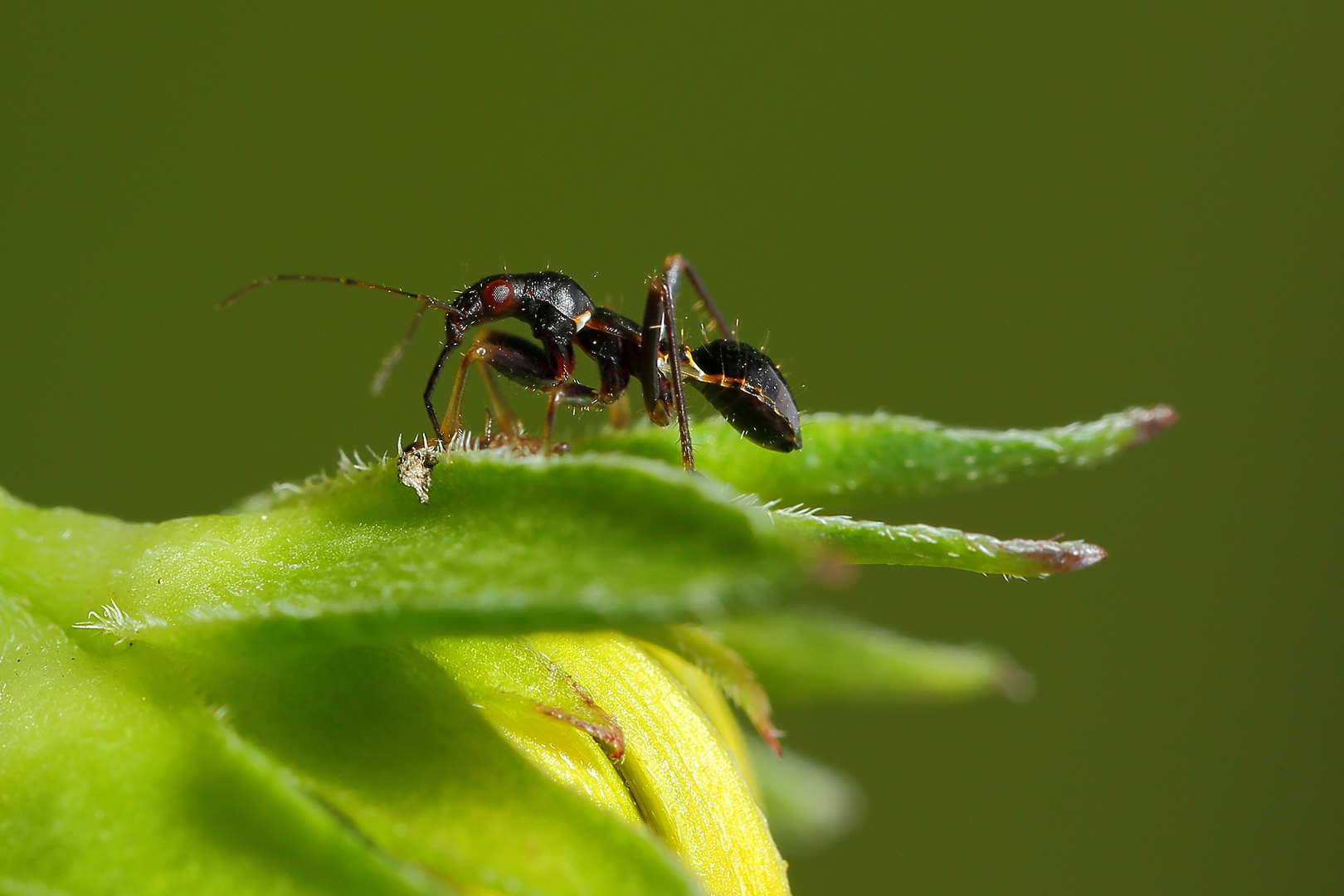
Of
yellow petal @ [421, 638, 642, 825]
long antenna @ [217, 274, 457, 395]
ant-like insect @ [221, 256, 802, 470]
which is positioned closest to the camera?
yellow petal @ [421, 638, 642, 825]

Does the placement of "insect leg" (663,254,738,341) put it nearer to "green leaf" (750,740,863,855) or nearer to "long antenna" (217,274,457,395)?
"long antenna" (217,274,457,395)

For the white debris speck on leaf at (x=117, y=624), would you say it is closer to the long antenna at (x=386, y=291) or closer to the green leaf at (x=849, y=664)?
the long antenna at (x=386, y=291)

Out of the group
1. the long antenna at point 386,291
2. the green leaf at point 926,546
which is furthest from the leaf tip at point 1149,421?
the long antenna at point 386,291

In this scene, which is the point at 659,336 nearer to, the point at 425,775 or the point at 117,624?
the point at 117,624

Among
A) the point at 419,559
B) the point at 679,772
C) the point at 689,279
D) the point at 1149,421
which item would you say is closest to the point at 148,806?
the point at 419,559

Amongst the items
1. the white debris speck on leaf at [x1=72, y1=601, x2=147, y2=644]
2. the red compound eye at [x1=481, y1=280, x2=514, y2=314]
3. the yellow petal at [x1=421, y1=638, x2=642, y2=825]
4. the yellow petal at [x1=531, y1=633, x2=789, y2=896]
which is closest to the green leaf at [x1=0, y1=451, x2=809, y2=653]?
the white debris speck on leaf at [x1=72, y1=601, x2=147, y2=644]

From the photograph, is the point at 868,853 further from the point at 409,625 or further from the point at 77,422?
the point at 409,625
